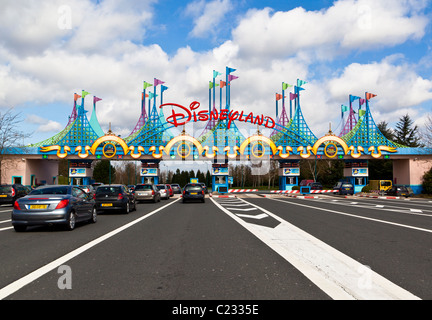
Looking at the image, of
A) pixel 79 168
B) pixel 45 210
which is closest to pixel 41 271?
pixel 45 210

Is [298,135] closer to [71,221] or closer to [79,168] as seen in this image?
[79,168]

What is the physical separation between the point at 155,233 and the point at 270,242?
3.43 m

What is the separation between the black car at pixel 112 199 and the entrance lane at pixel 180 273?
314 inches

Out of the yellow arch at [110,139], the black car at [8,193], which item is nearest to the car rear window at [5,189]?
the black car at [8,193]

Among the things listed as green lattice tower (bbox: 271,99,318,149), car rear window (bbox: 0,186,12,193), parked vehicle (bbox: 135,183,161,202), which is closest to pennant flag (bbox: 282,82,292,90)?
green lattice tower (bbox: 271,99,318,149)

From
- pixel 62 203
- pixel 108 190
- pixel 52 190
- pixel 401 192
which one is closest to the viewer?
pixel 62 203

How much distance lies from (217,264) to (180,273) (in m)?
0.86

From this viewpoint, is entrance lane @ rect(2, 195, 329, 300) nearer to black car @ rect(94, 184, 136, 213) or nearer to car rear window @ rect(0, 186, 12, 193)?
black car @ rect(94, 184, 136, 213)

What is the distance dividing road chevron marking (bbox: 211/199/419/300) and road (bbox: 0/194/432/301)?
1 centimetres

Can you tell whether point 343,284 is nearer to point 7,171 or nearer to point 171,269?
point 171,269

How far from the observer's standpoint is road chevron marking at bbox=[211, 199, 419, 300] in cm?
464

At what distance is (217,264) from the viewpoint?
20.7 ft
